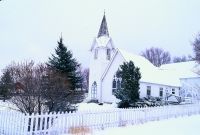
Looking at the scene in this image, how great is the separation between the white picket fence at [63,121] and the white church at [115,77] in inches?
666

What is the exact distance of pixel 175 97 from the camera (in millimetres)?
Result: 35875

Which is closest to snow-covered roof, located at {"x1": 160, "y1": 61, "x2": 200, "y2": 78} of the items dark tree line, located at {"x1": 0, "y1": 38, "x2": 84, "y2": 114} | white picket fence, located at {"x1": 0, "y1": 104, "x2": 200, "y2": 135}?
white picket fence, located at {"x1": 0, "y1": 104, "x2": 200, "y2": 135}

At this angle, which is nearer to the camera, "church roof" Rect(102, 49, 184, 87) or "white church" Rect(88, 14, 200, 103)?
"church roof" Rect(102, 49, 184, 87)

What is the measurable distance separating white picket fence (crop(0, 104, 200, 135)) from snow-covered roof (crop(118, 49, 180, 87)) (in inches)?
662

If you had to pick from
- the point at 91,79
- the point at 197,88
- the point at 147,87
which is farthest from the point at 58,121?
the point at 197,88

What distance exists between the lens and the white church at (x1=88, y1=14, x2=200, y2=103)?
34.0m

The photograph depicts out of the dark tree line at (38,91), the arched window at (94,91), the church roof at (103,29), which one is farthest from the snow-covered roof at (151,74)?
the dark tree line at (38,91)

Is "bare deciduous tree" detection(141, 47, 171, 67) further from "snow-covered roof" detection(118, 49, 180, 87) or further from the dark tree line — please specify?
the dark tree line

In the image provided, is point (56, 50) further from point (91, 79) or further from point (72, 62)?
point (91, 79)

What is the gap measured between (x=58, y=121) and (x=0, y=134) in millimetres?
2489

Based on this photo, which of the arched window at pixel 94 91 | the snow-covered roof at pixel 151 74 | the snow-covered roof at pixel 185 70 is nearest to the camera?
the snow-covered roof at pixel 151 74

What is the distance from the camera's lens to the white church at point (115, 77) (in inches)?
1340

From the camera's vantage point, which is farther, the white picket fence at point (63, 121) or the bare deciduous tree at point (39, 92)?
the bare deciduous tree at point (39, 92)

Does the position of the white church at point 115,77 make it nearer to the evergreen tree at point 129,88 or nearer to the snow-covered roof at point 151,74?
the snow-covered roof at point 151,74
